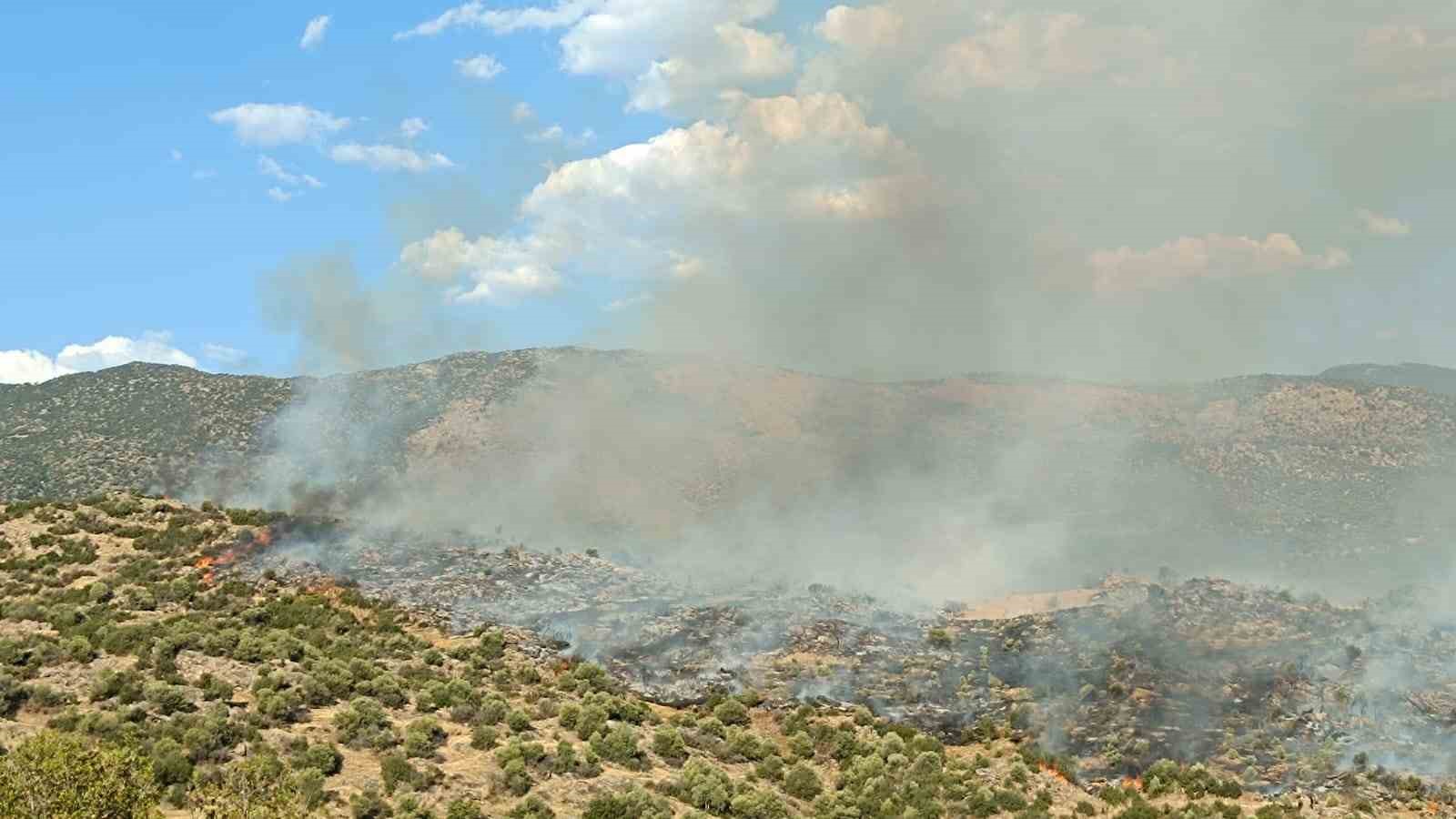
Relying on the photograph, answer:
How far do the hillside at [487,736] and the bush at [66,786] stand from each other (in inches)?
2.8

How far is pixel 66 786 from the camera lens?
22641mm

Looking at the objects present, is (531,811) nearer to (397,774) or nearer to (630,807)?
(630,807)

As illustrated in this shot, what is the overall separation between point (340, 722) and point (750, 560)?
45873 millimetres

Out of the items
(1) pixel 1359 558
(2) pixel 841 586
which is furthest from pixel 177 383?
(1) pixel 1359 558

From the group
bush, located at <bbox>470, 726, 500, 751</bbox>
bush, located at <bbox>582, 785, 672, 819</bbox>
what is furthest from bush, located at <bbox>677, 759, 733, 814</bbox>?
bush, located at <bbox>470, 726, 500, 751</bbox>

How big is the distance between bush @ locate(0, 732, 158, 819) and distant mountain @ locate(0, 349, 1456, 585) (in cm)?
6229

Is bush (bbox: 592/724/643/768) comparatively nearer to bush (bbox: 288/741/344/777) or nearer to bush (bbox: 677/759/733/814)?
bush (bbox: 677/759/733/814)

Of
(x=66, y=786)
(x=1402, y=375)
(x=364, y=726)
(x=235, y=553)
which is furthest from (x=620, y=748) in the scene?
(x=1402, y=375)

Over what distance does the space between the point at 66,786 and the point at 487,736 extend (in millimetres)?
14932

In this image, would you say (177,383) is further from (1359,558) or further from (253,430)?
(1359,558)

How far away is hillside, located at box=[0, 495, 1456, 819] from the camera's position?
31.8 m

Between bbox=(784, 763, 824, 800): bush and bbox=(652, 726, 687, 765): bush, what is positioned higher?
bbox=(652, 726, 687, 765): bush

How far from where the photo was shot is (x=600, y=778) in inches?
1374

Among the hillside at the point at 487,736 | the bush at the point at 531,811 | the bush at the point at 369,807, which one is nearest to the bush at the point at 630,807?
the hillside at the point at 487,736
